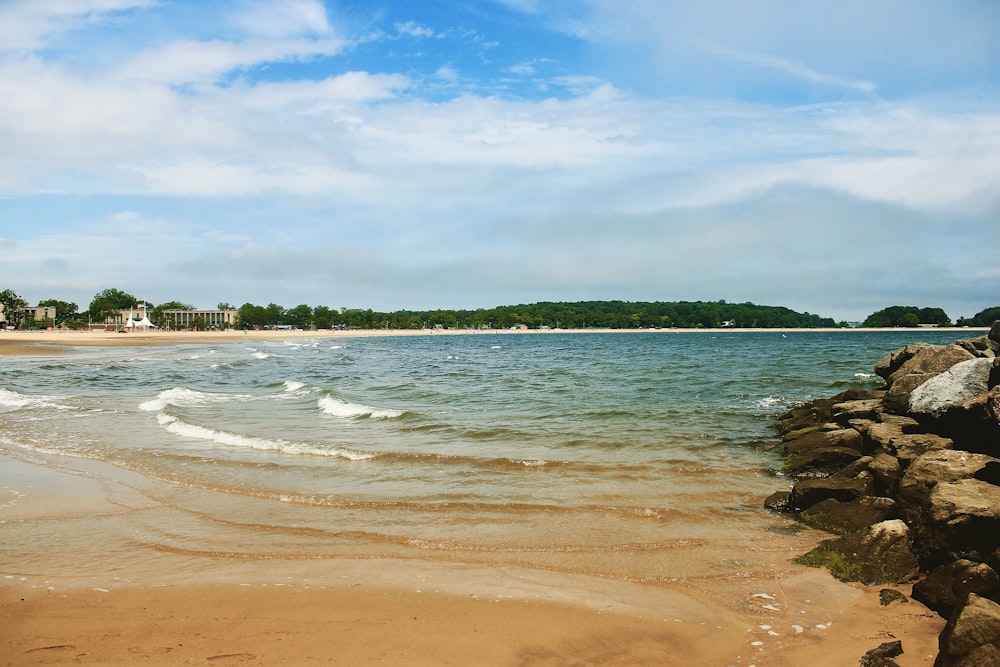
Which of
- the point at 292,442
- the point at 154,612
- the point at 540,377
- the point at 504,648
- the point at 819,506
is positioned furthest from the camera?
the point at 540,377

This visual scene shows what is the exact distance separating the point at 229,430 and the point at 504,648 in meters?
12.1

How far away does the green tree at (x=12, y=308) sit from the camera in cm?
12169

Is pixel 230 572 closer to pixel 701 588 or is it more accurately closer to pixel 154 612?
pixel 154 612

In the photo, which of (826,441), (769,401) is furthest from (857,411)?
(769,401)

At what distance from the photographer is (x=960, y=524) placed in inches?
229

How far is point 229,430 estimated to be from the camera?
15.1m

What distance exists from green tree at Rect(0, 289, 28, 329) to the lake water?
123144 mm

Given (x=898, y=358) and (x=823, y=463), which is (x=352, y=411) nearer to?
(x=823, y=463)

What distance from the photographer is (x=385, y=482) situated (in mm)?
10172

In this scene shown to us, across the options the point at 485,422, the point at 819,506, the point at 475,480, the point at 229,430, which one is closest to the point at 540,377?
the point at 485,422

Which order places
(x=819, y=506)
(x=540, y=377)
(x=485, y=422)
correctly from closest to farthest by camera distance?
1. (x=819, y=506)
2. (x=485, y=422)
3. (x=540, y=377)

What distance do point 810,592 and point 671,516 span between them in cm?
248

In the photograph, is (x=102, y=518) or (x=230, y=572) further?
(x=102, y=518)

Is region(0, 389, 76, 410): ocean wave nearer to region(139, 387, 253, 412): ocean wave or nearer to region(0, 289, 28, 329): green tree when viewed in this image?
region(139, 387, 253, 412): ocean wave
